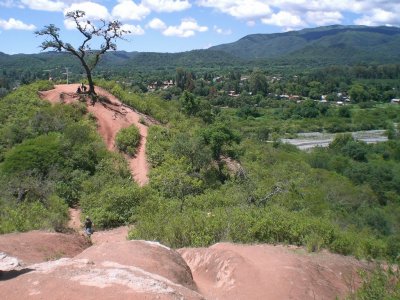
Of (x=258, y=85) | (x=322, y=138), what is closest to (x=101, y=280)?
(x=322, y=138)

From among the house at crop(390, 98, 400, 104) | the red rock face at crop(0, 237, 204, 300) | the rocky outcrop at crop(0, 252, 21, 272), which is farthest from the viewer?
the house at crop(390, 98, 400, 104)

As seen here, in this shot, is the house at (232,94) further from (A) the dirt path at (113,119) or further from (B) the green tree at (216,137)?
(B) the green tree at (216,137)

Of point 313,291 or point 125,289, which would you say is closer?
point 125,289

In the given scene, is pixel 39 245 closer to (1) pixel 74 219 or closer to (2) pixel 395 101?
(1) pixel 74 219

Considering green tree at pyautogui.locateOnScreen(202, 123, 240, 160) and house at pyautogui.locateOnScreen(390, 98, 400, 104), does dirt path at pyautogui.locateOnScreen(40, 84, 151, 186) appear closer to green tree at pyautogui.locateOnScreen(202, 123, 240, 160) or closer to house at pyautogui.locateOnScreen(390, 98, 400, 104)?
green tree at pyautogui.locateOnScreen(202, 123, 240, 160)

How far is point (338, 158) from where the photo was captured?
50562 millimetres

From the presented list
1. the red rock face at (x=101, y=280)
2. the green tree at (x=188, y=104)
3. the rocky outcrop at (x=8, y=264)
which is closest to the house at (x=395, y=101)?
the green tree at (x=188, y=104)

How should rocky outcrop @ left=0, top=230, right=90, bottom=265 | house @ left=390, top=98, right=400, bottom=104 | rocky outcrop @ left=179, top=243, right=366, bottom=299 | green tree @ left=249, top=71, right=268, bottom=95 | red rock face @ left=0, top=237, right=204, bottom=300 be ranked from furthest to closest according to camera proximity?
green tree @ left=249, top=71, right=268, bottom=95 → house @ left=390, top=98, right=400, bottom=104 → rocky outcrop @ left=0, top=230, right=90, bottom=265 → rocky outcrop @ left=179, top=243, right=366, bottom=299 → red rock face @ left=0, top=237, right=204, bottom=300

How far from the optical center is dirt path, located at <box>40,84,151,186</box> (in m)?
20.4

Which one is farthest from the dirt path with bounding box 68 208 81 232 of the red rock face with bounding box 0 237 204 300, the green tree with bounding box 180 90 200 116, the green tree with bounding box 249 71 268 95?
the green tree with bounding box 249 71 268 95

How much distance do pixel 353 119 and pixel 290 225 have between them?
76.4 m

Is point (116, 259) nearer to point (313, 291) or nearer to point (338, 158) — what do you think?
point (313, 291)

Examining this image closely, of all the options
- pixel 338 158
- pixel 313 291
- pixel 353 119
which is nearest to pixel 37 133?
pixel 313 291

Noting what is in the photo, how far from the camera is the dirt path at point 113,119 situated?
20398mm
